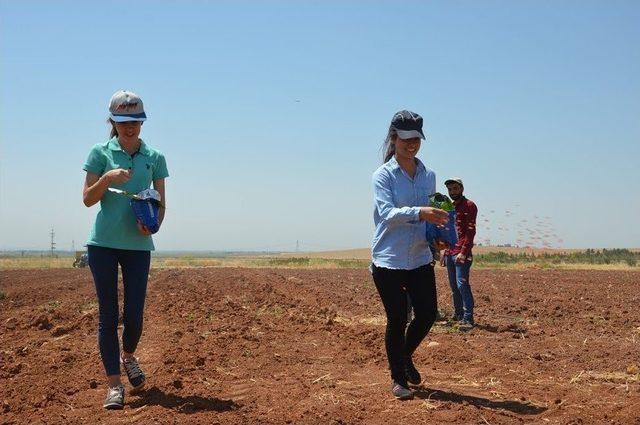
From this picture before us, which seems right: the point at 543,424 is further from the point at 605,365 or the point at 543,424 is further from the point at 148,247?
the point at 148,247

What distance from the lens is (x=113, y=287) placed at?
549 cm

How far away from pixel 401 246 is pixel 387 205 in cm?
32

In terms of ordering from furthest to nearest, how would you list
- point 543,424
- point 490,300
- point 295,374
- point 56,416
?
point 490,300 → point 295,374 → point 56,416 → point 543,424

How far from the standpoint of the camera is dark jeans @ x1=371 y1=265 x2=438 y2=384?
554 centimetres

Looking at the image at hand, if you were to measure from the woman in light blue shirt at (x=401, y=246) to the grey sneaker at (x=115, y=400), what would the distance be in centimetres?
195

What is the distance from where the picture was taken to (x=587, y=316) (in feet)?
38.7

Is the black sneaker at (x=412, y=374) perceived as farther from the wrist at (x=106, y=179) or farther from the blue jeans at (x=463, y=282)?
the blue jeans at (x=463, y=282)

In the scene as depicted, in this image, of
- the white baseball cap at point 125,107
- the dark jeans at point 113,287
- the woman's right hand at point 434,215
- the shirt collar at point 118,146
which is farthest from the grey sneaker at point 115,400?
the woman's right hand at point 434,215

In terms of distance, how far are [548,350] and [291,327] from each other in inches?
135

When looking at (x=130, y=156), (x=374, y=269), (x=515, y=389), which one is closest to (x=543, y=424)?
(x=515, y=389)

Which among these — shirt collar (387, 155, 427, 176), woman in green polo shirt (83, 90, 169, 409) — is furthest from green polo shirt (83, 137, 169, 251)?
shirt collar (387, 155, 427, 176)

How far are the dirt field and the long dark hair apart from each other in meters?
1.81

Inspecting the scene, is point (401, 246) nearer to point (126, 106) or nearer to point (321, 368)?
point (321, 368)

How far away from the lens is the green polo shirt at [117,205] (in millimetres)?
5355
